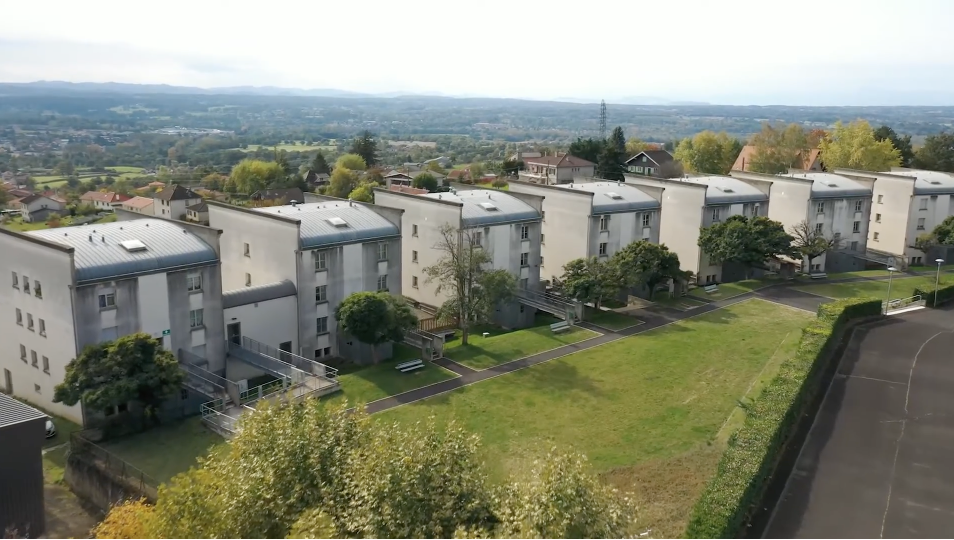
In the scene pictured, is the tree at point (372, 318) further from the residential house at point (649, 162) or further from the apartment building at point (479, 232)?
the residential house at point (649, 162)

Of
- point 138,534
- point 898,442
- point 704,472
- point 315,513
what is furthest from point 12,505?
point 898,442

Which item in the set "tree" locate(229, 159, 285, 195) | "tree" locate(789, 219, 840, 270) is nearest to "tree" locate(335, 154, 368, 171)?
"tree" locate(229, 159, 285, 195)

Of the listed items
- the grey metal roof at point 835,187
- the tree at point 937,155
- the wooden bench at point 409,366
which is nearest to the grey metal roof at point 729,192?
the grey metal roof at point 835,187

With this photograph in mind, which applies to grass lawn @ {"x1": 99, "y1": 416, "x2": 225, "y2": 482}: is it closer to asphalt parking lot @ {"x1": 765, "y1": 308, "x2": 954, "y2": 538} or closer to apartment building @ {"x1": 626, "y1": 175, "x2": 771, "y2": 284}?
asphalt parking lot @ {"x1": 765, "y1": 308, "x2": 954, "y2": 538}

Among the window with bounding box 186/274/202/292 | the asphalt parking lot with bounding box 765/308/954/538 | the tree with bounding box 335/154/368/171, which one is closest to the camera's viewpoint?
the asphalt parking lot with bounding box 765/308/954/538

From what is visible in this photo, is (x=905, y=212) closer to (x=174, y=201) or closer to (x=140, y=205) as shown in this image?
(x=174, y=201)
